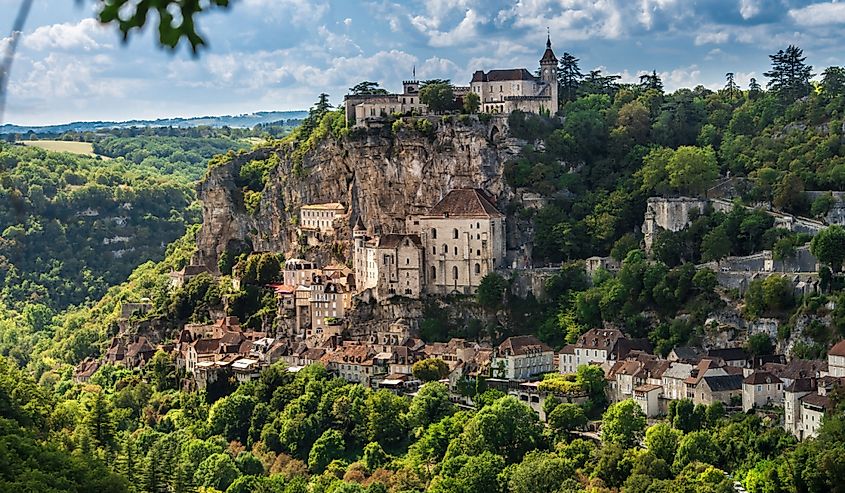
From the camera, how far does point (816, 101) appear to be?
64938 mm

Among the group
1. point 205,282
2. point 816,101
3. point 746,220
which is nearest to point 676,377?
point 746,220

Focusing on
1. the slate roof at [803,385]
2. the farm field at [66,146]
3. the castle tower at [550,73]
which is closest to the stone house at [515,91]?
the castle tower at [550,73]

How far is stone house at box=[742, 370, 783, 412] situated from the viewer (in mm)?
43344

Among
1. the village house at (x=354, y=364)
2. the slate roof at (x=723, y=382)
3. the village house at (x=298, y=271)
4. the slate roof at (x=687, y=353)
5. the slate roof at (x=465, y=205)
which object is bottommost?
the village house at (x=354, y=364)

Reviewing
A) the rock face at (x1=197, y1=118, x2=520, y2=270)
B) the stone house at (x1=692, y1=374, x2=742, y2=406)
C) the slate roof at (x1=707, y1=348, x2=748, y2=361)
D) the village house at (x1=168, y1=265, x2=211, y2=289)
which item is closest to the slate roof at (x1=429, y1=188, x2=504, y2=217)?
the rock face at (x1=197, y1=118, x2=520, y2=270)

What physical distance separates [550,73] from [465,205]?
12247 mm

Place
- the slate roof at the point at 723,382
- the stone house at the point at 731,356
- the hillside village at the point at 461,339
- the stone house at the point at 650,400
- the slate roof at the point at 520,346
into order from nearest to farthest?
the slate roof at the point at 723,382 → the hillside village at the point at 461,339 → the stone house at the point at 650,400 → the stone house at the point at 731,356 → the slate roof at the point at 520,346

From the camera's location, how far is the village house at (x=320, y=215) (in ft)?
218

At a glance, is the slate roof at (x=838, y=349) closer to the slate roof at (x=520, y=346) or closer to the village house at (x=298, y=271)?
the slate roof at (x=520, y=346)

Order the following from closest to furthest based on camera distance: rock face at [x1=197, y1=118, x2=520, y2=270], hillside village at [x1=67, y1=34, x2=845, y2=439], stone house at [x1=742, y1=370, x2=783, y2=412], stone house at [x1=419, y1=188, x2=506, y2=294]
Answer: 1. stone house at [x1=742, y1=370, x2=783, y2=412]
2. hillside village at [x1=67, y1=34, x2=845, y2=439]
3. stone house at [x1=419, y1=188, x2=506, y2=294]
4. rock face at [x1=197, y1=118, x2=520, y2=270]

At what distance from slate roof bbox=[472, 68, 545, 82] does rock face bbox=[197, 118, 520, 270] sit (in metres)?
3.76

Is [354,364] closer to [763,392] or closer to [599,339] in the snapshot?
[599,339]

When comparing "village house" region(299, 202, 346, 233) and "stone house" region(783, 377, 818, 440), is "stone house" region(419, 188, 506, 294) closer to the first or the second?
"village house" region(299, 202, 346, 233)

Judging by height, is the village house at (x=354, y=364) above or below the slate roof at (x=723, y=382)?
below
